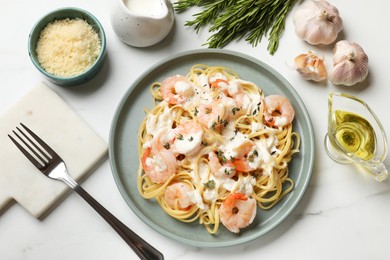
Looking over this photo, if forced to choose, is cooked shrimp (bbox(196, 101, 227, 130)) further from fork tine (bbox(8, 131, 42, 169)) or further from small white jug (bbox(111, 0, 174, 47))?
fork tine (bbox(8, 131, 42, 169))

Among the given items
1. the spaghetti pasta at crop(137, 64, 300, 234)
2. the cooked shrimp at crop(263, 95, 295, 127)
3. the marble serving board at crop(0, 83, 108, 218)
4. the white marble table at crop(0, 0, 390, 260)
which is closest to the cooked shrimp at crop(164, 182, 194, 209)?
the spaghetti pasta at crop(137, 64, 300, 234)

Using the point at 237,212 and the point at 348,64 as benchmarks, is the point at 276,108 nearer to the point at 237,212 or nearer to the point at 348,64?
the point at 348,64

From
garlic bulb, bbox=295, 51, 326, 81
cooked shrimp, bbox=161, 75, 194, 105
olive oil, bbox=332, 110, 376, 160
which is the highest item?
cooked shrimp, bbox=161, 75, 194, 105

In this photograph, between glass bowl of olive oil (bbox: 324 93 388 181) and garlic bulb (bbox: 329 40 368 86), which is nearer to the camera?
glass bowl of olive oil (bbox: 324 93 388 181)

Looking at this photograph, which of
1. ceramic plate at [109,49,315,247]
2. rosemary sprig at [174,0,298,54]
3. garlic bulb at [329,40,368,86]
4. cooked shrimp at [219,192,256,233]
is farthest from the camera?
rosemary sprig at [174,0,298,54]

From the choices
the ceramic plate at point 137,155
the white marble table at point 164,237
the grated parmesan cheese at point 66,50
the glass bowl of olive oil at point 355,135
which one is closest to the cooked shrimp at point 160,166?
the ceramic plate at point 137,155

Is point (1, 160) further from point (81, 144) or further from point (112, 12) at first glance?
point (112, 12)

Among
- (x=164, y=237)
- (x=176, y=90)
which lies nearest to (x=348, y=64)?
(x=176, y=90)

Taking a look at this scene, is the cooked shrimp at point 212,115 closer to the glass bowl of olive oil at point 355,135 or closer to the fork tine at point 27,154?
the glass bowl of olive oil at point 355,135
